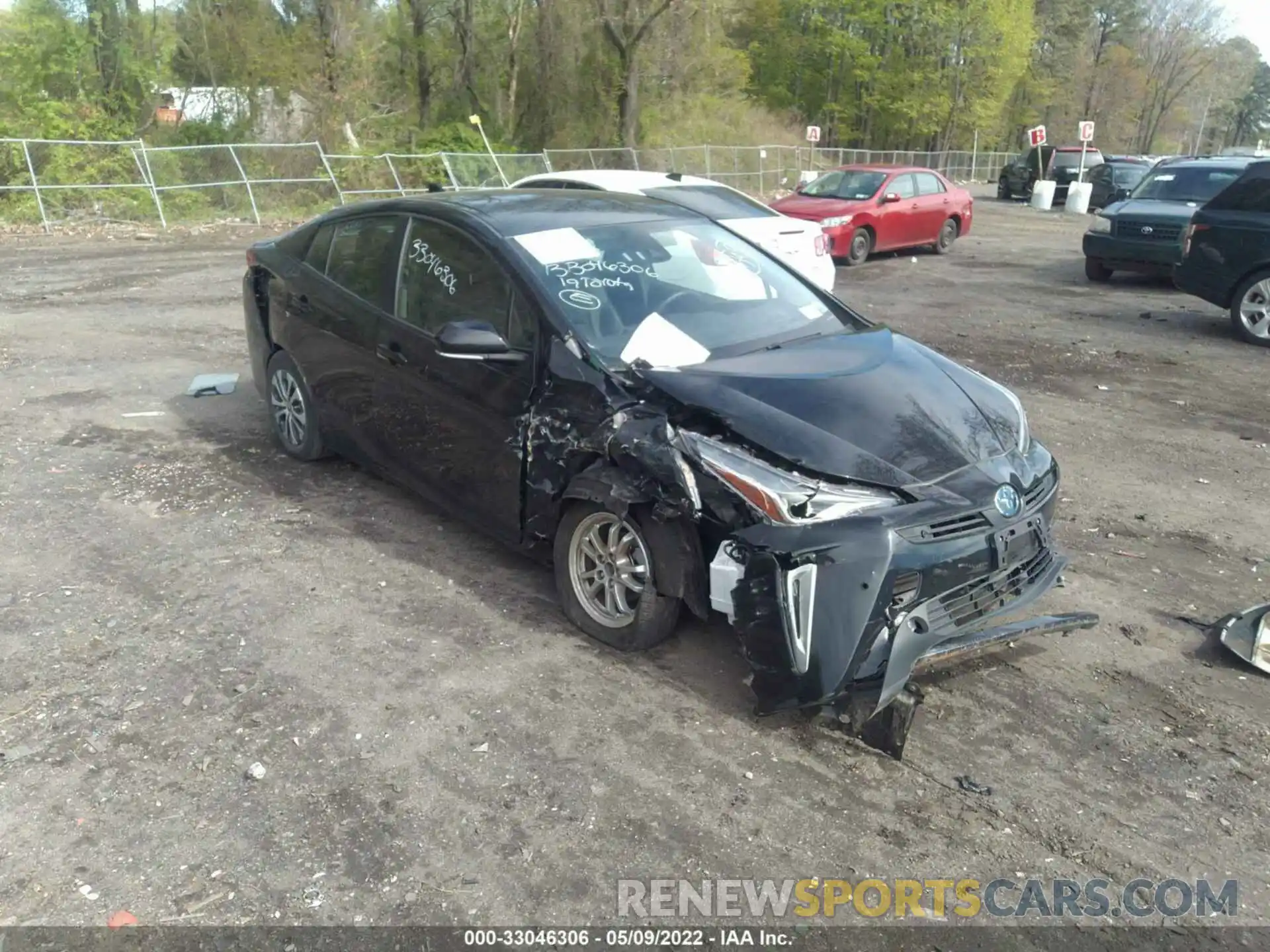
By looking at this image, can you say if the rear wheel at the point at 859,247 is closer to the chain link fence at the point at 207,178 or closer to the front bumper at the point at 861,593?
the chain link fence at the point at 207,178

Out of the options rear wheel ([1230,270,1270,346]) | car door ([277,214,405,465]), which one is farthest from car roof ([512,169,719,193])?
rear wheel ([1230,270,1270,346])

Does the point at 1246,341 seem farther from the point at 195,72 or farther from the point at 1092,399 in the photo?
the point at 195,72

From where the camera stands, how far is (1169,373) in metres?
9.51

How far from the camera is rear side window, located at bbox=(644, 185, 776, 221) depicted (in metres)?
11.1

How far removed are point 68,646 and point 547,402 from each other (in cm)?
223

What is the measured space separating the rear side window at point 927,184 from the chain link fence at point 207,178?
30.5 ft

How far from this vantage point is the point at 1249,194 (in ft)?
34.8

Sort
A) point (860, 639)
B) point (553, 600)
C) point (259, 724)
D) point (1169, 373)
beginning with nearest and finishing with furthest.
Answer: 1. point (860, 639)
2. point (259, 724)
3. point (553, 600)
4. point (1169, 373)

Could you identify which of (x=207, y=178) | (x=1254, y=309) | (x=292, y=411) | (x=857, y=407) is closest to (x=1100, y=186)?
(x=1254, y=309)

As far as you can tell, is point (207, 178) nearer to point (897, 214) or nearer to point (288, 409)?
point (897, 214)

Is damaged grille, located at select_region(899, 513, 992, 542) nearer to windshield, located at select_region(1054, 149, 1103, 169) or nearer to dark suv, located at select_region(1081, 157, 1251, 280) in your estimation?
dark suv, located at select_region(1081, 157, 1251, 280)

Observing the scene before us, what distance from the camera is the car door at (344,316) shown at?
5.34m

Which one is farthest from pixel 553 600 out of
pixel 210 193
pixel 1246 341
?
pixel 210 193

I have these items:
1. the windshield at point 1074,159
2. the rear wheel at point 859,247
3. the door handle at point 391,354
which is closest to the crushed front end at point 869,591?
the door handle at point 391,354
